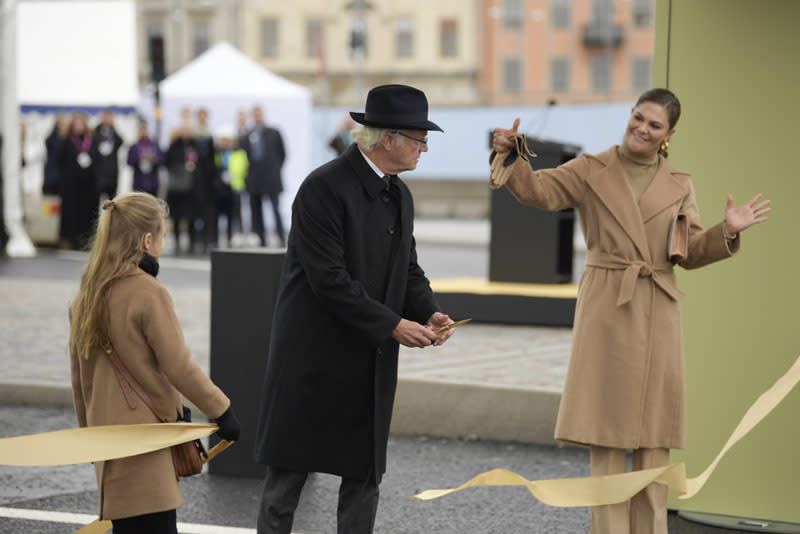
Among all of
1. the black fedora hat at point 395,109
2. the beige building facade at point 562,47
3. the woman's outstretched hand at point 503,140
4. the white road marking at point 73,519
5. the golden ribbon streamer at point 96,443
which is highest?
the beige building facade at point 562,47

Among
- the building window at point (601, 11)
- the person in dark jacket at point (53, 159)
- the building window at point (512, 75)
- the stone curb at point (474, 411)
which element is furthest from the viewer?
the building window at point (601, 11)

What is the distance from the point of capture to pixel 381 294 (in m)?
4.18

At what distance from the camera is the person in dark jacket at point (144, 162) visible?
1967 centimetres

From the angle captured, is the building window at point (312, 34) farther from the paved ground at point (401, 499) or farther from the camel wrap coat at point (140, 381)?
the camel wrap coat at point (140, 381)

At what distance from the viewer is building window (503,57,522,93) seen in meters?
62.8

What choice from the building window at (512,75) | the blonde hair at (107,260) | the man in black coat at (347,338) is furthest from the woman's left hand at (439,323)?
the building window at (512,75)

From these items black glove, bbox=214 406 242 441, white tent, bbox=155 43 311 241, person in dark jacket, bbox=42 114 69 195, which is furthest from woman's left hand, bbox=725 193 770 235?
white tent, bbox=155 43 311 241

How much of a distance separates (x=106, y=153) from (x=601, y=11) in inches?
1943

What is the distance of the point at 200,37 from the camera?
6781 cm

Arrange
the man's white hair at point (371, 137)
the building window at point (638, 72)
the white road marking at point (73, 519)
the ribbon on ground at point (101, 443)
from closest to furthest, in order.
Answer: the ribbon on ground at point (101, 443), the man's white hair at point (371, 137), the white road marking at point (73, 519), the building window at point (638, 72)

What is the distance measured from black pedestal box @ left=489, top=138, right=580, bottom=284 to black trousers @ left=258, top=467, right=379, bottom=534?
7.00 m

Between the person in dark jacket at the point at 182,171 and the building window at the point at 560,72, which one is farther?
the building window at the point at 560,72

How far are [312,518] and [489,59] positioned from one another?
59148mm

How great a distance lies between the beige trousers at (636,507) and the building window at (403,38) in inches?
2432
